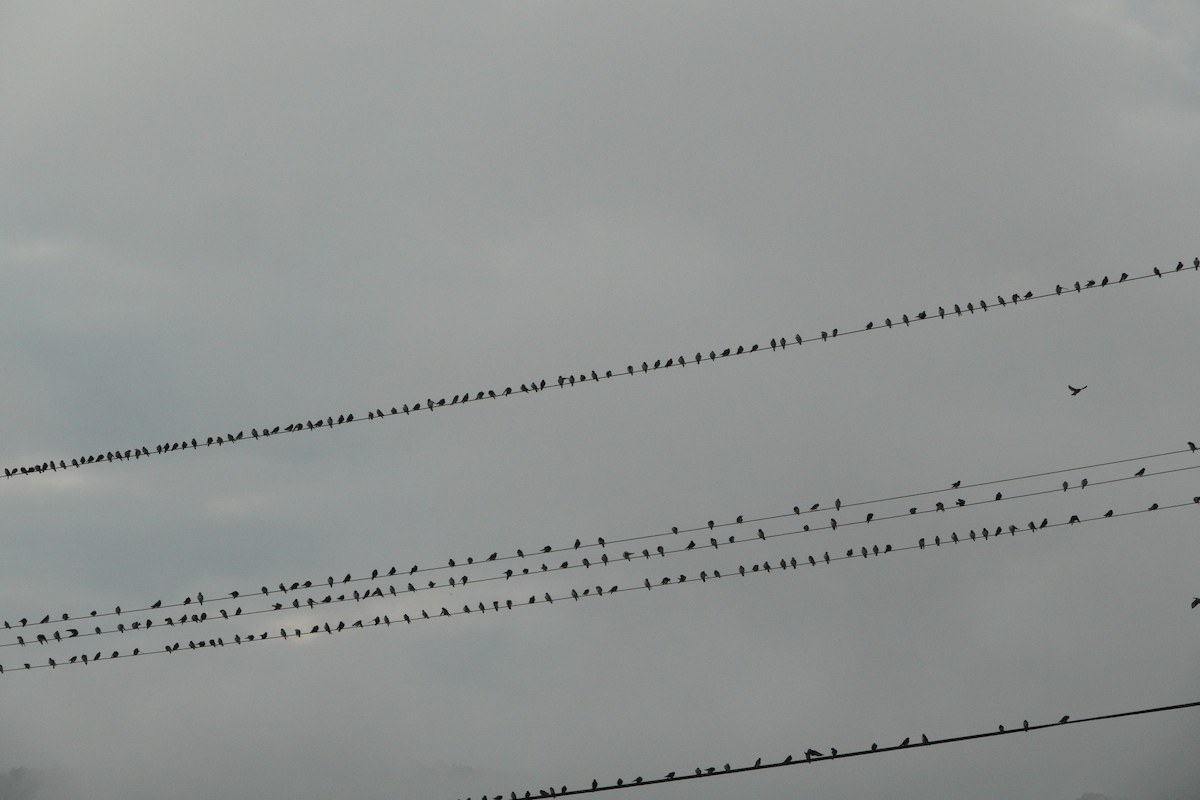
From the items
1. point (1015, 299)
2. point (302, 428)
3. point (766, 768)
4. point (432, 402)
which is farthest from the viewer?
point (432, 402)

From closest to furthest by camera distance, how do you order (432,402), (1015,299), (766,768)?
(766,768), (1015,299), (432,402)

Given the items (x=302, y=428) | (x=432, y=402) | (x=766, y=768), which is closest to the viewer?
(x=766, y=768)

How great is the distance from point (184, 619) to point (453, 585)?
8.31 meters

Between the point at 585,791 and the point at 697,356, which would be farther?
the point at 697,356

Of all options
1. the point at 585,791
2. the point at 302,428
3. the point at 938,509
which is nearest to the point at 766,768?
the point at 585,791

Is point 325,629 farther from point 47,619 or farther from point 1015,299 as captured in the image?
point 1015,299

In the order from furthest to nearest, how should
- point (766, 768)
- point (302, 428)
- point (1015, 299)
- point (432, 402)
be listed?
point (432, 402)
point (302, 428)
point (1015, 299)
point (766, 768)

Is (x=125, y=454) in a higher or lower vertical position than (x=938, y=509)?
higher


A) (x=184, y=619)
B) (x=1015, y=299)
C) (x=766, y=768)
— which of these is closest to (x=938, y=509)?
(x=1015, y=299)

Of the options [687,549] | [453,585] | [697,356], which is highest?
[697,356]

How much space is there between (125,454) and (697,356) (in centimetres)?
1710

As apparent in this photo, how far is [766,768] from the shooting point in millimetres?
39250

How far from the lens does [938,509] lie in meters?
44.4

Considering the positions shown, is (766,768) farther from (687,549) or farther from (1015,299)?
(1015,299)
